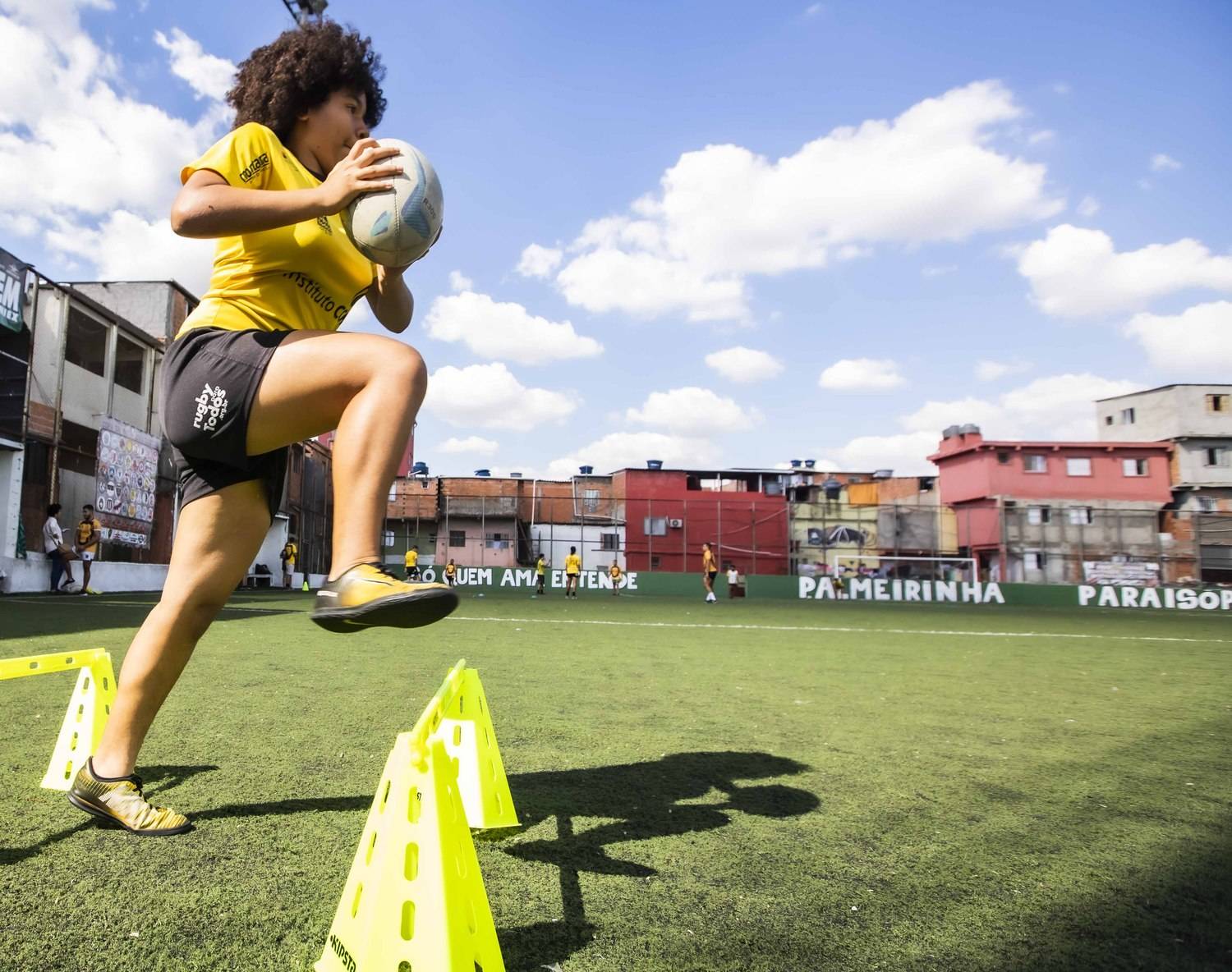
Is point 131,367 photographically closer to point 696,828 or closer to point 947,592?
point 696,828

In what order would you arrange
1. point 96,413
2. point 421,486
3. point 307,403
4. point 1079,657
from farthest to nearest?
1. point 421,486
2. point 96,413
3. point 1079,657
4. point 307,403

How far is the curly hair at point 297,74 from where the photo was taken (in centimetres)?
224

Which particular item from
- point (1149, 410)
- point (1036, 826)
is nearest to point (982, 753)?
point (1036, 826)

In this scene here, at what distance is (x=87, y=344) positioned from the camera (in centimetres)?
1955

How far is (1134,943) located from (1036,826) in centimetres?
77

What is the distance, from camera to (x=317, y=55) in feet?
7.34

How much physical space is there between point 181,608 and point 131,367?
23217 millimetres

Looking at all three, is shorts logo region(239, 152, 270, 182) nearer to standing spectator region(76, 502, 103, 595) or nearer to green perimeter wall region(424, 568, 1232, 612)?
standing spectator region(76, 502, 103, 595)

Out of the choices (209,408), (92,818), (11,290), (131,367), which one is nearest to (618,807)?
(92,818)

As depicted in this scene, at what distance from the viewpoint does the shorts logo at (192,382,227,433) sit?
6.09 ft

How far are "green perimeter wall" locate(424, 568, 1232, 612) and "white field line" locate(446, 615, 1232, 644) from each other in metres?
14.3

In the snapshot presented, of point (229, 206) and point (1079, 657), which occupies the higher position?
point (229, 206)

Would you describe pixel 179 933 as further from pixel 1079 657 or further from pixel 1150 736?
pixel 1079 657

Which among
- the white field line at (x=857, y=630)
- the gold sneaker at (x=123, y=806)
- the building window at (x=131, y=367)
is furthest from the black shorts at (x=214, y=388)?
the building window at (x=131, y=367)
